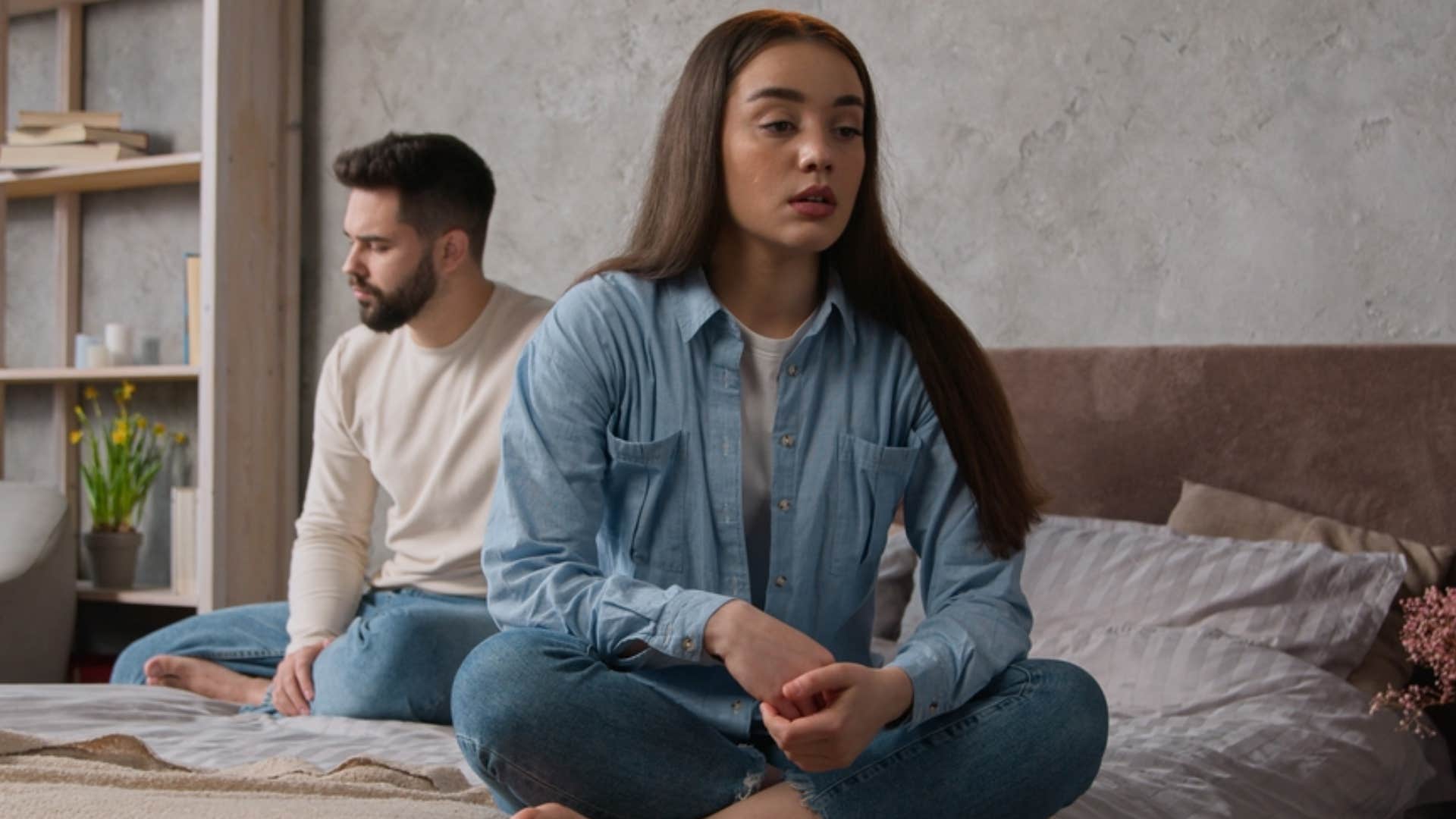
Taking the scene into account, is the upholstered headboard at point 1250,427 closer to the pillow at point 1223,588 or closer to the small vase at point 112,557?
the pillow at point 1223,588

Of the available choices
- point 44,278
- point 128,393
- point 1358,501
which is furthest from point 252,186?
point 1358,501

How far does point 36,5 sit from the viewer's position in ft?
13.1

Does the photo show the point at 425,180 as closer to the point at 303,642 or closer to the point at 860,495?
the point at 303,642

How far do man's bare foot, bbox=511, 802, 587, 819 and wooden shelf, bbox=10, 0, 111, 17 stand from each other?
3.40 metres

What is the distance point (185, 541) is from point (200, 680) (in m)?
1.16

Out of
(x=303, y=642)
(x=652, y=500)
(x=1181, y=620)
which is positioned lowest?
(x=303, y=642)

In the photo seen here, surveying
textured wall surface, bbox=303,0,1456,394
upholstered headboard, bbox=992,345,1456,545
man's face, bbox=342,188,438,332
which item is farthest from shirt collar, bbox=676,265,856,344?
textured wall surface, bbox=303,0,1456,394

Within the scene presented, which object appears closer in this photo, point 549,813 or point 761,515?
point 549,813

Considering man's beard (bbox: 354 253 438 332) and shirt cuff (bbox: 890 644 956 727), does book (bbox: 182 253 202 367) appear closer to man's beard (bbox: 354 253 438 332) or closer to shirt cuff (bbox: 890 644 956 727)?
man's beard (bbox: 354 253 438 332)

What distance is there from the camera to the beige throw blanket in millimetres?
1330

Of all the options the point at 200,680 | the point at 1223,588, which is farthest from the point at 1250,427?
the point at 200,680

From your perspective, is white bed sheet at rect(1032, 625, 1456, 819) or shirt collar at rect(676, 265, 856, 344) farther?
white bed sheet at rect(1032, 625, 1456, 819)

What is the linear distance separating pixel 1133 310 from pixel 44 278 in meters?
2.95

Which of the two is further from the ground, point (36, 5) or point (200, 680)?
point (36, 5)
